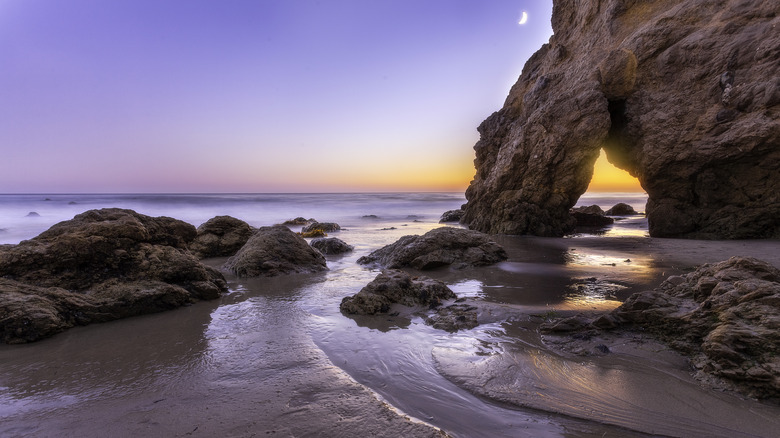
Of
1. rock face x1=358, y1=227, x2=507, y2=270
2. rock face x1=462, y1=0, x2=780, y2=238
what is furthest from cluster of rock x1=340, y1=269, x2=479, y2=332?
rock face x1=462, y1=0, x2=780, y2=238

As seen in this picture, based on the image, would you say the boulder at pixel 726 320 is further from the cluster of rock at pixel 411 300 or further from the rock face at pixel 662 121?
the rock face at pixel 662 121

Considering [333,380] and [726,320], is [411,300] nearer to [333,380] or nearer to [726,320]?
[333,380]

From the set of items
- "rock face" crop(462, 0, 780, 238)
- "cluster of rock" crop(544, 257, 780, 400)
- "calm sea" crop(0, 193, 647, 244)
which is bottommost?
"calm sea" crop(0, 193, 647, 244)

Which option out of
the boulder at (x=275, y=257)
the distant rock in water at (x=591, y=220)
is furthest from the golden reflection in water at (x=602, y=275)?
the distant rock in water at (x=591, y=220)

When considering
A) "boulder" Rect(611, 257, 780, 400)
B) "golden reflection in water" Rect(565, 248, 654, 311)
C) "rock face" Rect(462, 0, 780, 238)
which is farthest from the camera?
"rock face" Rect(462, 0, 780, 238)

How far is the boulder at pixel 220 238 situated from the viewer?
9.20 metres

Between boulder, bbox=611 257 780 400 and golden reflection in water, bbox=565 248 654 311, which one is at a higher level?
boulder, bbox=611 257 780 400

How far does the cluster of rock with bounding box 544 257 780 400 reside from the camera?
243 cm

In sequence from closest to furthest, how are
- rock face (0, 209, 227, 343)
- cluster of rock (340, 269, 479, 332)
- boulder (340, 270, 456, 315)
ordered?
rock face (0, 209, 227, 343) < cluster of rock (340, 269, 479, 332) < boulder (340, 270, 456, 315)

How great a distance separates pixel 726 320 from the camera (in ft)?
9.25

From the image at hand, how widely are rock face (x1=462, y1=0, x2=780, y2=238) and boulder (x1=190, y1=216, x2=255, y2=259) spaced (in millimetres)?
9679

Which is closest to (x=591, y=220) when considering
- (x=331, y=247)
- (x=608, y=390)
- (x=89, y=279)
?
(x=331, y=247)

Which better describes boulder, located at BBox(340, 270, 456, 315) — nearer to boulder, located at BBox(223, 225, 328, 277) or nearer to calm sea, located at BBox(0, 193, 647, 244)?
boulder, located at BBox(223, 225, 328, 277)

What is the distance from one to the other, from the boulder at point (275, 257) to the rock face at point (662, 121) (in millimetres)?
8843
